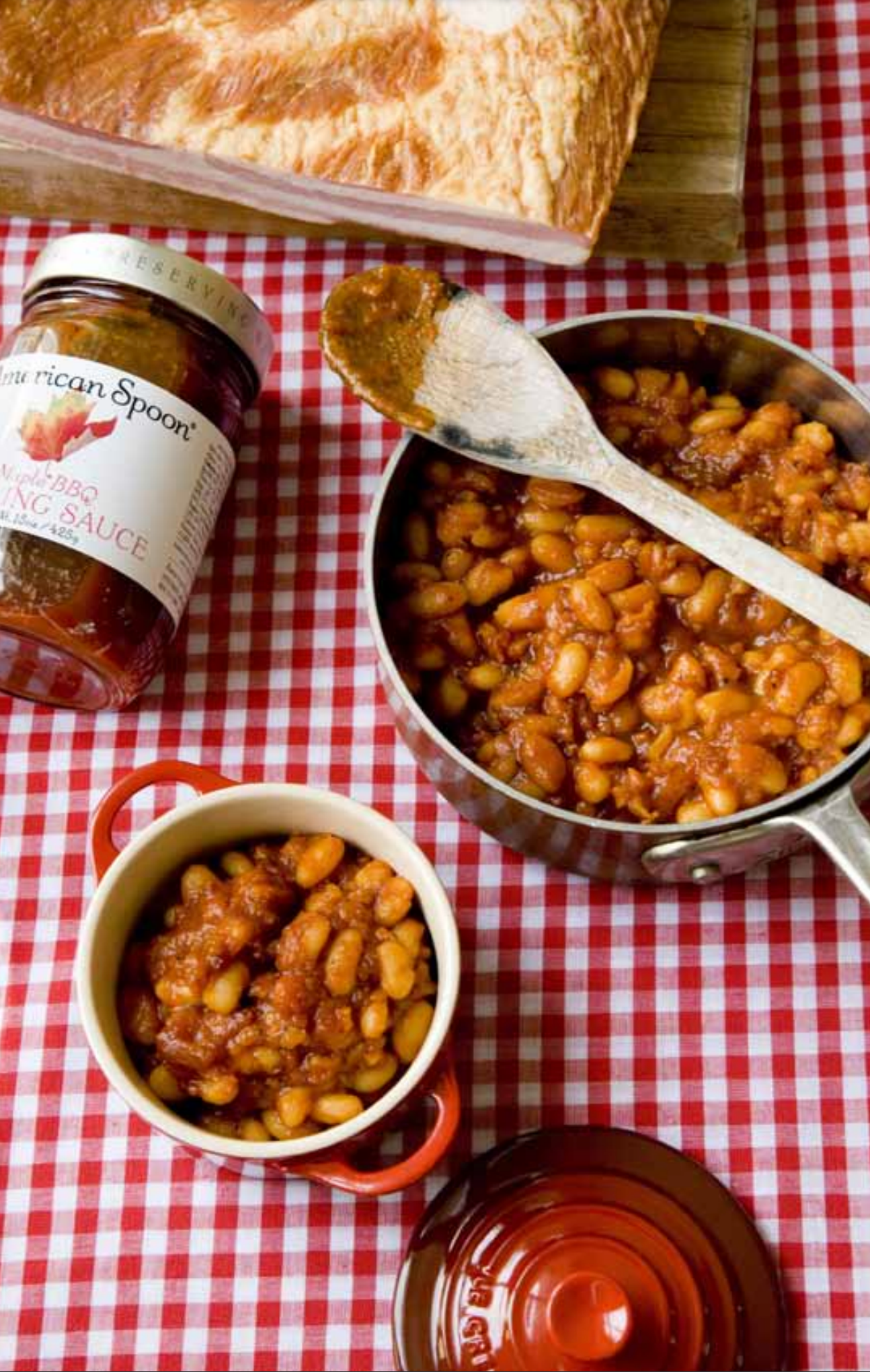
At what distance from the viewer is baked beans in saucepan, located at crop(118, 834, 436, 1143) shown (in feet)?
5.08

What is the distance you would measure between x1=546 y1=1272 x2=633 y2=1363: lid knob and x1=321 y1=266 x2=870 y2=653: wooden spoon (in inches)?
25.0

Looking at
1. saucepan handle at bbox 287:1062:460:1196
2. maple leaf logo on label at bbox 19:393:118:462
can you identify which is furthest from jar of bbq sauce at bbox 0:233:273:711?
saucepan handle at bbox 287:1062:460:1196

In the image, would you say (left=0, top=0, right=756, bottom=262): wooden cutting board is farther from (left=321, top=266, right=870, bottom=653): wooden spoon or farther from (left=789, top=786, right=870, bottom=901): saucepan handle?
(left=789, top=786, right=870, bottom=901): saucepan handle

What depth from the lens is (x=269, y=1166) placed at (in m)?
1.57

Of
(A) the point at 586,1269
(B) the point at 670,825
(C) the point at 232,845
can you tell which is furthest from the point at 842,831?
(C) the point at 232,845

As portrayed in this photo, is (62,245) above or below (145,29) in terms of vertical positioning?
below

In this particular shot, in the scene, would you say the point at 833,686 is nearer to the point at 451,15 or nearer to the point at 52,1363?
the point at 451,15

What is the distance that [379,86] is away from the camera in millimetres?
1808

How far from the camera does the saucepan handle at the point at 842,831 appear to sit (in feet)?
5.00

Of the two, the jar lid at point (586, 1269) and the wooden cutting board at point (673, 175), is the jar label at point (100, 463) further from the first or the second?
the jar lid at point (586, 1269)

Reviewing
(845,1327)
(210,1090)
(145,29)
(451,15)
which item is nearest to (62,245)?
(145,29)

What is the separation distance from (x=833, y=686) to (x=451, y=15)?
0.82m

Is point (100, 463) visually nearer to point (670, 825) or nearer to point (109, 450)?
point (109, 450)

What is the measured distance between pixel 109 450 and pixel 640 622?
21.3 inches
